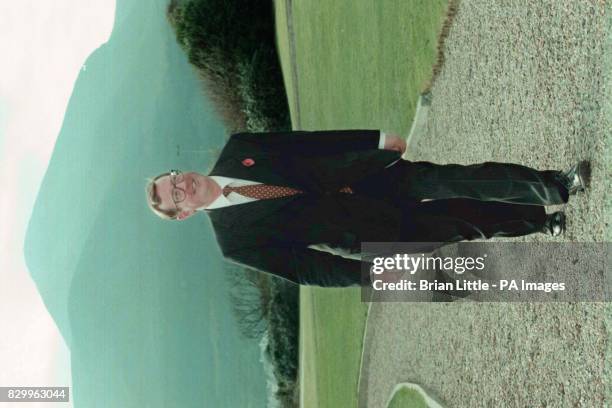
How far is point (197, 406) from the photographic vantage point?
31.1 metres

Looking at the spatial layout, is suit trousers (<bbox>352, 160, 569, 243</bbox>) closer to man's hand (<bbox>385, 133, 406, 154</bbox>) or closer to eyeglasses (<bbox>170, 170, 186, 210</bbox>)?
man's hand (<bbox>385, 133, 406, 154</bbox>)

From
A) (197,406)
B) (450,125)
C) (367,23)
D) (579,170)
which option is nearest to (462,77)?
(450,125)

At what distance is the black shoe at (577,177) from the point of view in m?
4.71

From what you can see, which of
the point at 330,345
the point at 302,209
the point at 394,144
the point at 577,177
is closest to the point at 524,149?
the point at 577,177

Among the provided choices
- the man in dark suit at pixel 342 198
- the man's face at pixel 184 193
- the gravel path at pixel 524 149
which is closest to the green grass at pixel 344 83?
the gravel path at pixel 524 149

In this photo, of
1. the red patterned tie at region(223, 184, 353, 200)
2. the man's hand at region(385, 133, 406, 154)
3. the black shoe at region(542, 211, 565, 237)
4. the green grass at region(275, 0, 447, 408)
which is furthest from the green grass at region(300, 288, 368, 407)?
the red patterned tie at region(223, 184, 353, 200)

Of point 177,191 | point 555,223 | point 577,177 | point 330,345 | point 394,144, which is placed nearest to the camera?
point 177,191

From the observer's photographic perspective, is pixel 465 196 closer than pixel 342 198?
Yes

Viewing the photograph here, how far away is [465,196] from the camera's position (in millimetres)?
4785

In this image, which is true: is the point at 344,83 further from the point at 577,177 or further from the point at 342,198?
the point at 577,177

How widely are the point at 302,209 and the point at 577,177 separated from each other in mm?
2085

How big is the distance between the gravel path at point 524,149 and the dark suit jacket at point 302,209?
1506mm

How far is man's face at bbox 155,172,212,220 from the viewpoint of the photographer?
175 inches

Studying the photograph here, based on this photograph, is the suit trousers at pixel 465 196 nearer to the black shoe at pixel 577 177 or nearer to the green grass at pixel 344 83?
the black shoe at pixel 577 177
